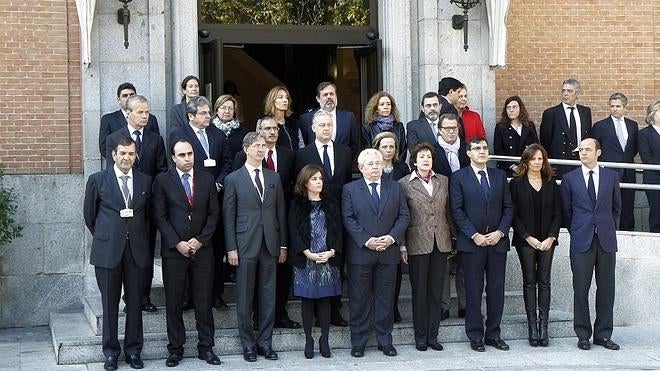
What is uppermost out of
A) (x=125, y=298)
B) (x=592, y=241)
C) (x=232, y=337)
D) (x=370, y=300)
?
(x=592, y=241)

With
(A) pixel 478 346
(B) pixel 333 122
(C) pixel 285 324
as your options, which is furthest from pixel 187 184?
(A) pixel 478 346

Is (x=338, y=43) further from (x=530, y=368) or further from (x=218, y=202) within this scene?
(x=530, y=368)

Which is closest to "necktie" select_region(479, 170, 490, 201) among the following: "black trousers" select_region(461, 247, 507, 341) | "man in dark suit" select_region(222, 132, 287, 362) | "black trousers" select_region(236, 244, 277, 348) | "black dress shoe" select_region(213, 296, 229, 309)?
"black trousers" select_region(461, 247, 507, 341)

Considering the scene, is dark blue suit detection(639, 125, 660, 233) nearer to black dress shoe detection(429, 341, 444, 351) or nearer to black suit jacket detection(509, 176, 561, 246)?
black suit jacket detection(509, 176, 561, 246)

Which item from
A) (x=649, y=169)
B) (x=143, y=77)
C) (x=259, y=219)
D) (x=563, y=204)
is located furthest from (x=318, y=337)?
(x=649, y=169)

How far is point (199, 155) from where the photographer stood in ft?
34.2

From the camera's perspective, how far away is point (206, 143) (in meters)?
10.5

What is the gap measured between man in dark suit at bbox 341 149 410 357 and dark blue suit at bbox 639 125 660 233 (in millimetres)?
3860

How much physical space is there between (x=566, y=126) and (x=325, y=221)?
172 inches

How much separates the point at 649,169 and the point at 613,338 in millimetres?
2127

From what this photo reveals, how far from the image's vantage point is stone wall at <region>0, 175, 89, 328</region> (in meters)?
12.2

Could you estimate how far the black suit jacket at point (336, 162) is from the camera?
411 inches

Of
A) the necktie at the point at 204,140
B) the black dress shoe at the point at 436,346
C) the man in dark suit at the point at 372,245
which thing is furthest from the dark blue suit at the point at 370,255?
the necktie at the point at 204,140

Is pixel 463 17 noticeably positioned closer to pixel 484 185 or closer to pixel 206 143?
pixel 484 185
